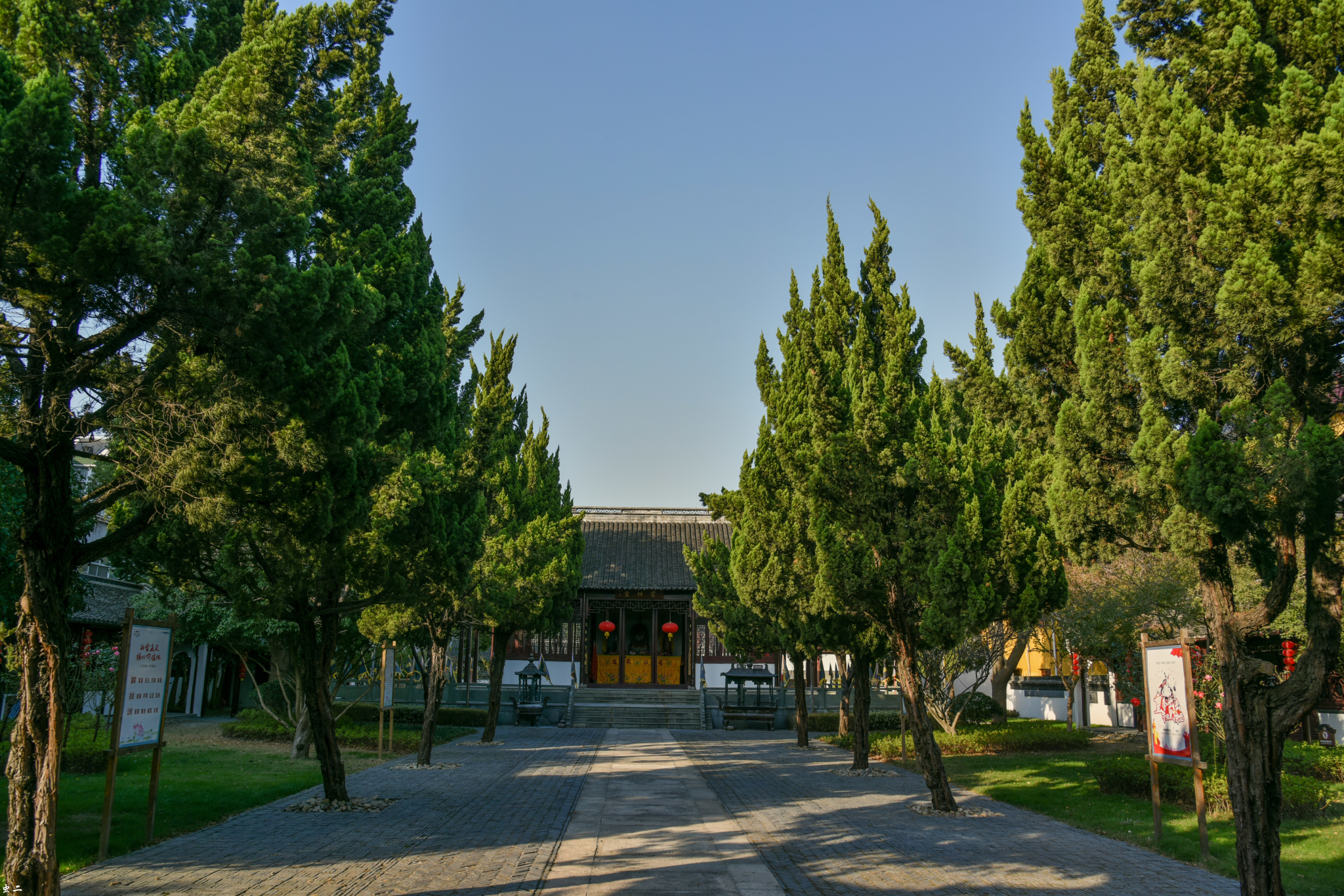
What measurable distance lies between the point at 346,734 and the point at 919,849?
1647 centimetres

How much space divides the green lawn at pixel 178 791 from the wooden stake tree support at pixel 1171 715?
1121 cm

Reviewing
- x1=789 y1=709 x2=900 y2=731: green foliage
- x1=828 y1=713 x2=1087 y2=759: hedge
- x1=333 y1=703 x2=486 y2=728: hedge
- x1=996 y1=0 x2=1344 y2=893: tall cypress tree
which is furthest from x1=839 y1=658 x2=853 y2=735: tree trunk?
x1=996 y1=0 x2=1344 y2=893: tall cypress tree

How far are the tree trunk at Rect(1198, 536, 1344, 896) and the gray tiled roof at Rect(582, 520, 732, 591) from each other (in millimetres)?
26510

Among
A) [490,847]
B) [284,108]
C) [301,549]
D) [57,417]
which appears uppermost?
[284,108]

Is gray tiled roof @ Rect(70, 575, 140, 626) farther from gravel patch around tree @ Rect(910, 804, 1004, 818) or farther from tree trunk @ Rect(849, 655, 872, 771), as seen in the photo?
gravel patch around tree @ Rect(910, 804, 1004, 818)

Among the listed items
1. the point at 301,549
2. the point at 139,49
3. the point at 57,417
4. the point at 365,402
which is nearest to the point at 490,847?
the point at 301,549

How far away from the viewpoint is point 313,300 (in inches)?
237

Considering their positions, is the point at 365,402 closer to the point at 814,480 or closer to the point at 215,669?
the point at 814,480

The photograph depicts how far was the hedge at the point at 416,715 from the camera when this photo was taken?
2547 cm

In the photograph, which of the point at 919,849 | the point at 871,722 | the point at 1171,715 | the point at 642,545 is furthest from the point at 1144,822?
the point at 642,545

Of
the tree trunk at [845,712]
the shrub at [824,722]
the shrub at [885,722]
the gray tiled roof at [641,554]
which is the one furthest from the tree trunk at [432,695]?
the gray tiled roof at [641,554]

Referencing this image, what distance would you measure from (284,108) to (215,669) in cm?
3015

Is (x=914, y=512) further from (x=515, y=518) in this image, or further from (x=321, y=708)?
(x=515, y=518)

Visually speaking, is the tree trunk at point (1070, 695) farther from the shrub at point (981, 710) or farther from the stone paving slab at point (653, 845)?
the stone paving slab at point (653, 845)
